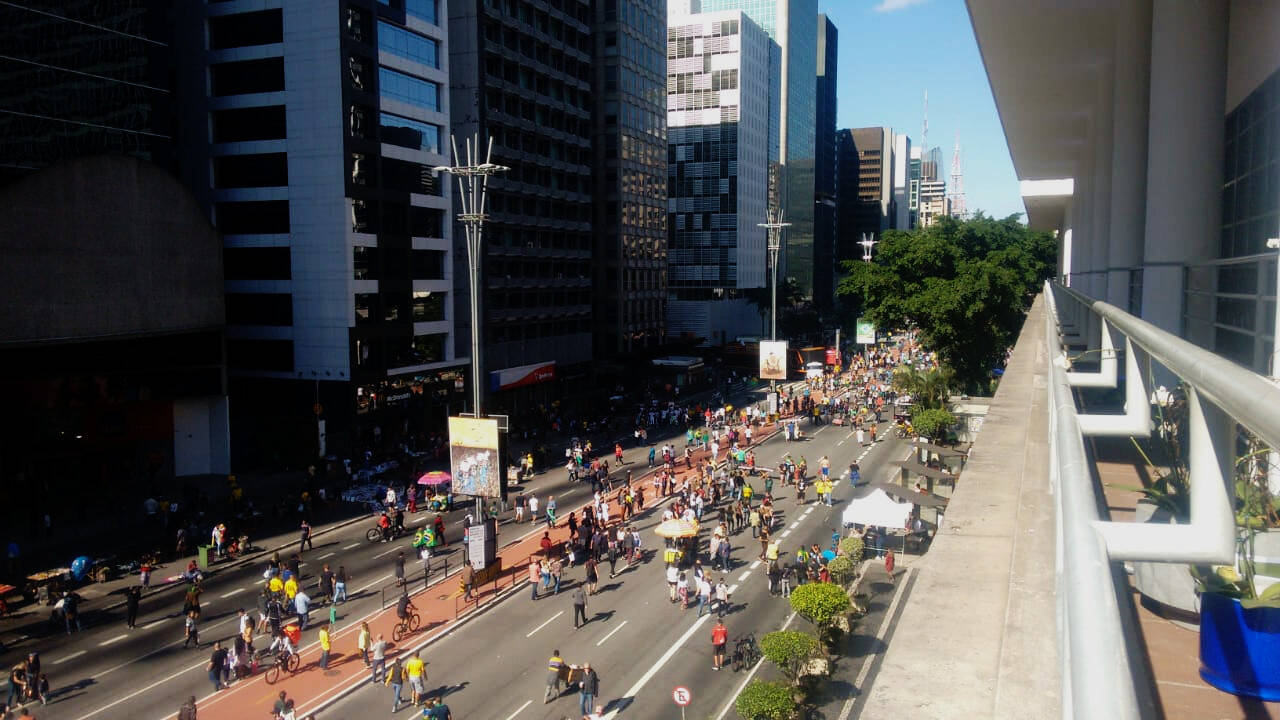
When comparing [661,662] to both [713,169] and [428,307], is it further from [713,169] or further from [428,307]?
[713,169]

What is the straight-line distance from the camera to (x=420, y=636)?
24.2m

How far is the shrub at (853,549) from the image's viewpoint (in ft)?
88.2

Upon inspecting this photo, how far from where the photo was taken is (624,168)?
78.0 m

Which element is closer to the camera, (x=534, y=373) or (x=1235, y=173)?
(x=1235, y=173)

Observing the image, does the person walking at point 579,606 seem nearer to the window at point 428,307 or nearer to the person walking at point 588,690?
the person walking at point 588,690

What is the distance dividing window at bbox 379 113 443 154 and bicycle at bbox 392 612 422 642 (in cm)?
3210

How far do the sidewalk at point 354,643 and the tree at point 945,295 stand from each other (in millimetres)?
24873

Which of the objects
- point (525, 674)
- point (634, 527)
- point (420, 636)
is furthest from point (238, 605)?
point (634, 527)

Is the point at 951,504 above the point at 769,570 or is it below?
above

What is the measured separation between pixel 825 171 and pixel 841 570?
16091 centimetres

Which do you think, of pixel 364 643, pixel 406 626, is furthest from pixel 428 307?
pixel 364 643

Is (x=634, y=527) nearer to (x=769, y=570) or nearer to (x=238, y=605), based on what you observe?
(x=769, y=570)

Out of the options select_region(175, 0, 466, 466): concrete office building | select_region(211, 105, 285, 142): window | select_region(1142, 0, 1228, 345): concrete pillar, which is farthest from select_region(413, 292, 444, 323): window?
select_region(1142, 0, 1228, 345): concrete pillar

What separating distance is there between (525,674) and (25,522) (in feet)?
81.5
